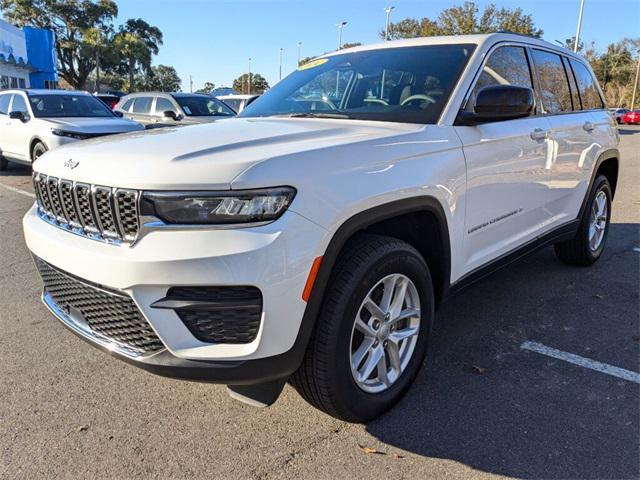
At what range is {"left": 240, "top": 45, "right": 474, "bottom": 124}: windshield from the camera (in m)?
3.10

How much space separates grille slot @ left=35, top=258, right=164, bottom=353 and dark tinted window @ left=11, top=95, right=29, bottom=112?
30.0ft

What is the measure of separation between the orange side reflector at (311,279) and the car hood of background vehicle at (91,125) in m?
8.04

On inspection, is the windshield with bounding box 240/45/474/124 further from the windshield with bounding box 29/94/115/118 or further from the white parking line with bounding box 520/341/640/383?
the windshield with bounding box 29/94/115/118

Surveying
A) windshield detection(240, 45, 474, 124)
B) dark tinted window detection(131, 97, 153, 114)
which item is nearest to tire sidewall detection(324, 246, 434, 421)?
windshield detection(240, 45, 474, 124)

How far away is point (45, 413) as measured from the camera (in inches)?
104

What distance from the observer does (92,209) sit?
2.22 m

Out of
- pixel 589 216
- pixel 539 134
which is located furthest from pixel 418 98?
pixel 589 216

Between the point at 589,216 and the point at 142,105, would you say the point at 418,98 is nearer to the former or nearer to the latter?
the point at 589,216

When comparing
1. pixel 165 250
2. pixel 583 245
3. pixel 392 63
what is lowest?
pixel 583 245

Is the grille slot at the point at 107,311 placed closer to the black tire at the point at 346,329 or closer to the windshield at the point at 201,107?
the black tire at the point at 346,329

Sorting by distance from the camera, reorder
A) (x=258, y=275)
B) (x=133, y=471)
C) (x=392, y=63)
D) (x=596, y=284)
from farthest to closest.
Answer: (x=596, y=284) < (x=392, y=63) < (x=133, y=471) < (x=258, y=275)

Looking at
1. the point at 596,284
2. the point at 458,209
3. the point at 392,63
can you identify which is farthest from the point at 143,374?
the point at 596,284

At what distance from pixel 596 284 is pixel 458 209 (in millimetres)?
2470

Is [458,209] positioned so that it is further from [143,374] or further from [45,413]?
[45,413]
